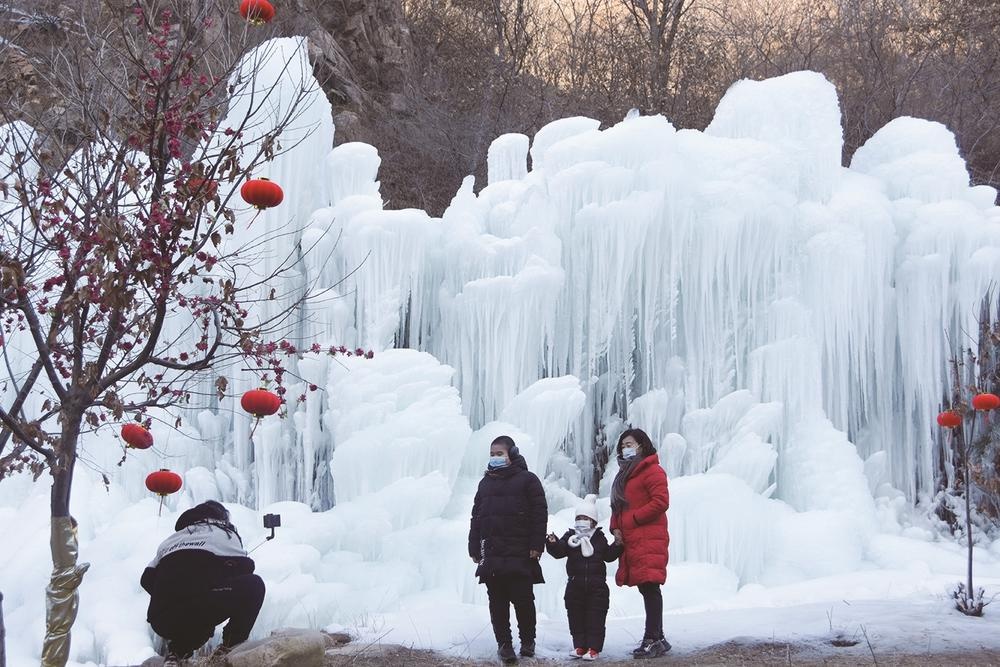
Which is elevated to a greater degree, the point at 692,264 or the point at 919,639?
the point at 692,264

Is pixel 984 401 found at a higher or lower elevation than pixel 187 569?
higher

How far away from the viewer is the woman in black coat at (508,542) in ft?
18.2

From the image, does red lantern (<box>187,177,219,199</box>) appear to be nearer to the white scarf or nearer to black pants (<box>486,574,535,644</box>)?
black pants (<box>486,574,535,644</box>)

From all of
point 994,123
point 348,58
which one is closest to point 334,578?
point 348,58

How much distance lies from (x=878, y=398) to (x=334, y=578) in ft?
19.7

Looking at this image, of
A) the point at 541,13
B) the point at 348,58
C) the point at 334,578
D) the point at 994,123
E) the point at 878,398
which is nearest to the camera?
the point at 334,578

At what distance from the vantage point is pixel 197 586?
16.3 ft

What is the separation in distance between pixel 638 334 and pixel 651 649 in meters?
5.14

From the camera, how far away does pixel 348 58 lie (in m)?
16.6

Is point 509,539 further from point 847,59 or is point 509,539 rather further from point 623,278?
point 847,59

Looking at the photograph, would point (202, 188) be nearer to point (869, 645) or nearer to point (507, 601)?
point (507, 601)

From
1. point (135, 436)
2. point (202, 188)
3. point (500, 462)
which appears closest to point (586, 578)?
point (500, 462)

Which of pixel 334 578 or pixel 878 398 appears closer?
pixel 334 578

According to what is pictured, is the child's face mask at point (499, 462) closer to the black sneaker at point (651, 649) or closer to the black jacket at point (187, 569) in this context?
the black sneaker at point (651, 649)
